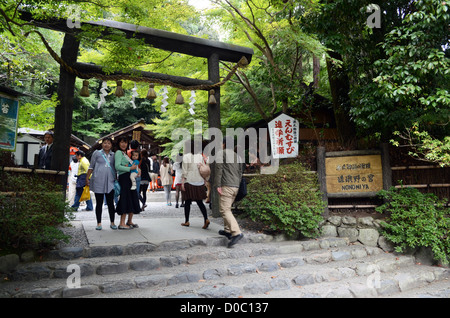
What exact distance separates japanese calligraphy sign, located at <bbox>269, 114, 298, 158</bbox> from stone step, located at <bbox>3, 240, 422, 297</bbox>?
165 inches

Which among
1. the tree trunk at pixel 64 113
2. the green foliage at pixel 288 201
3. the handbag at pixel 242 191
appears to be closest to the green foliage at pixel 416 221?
the green foliage at pixel 288 201

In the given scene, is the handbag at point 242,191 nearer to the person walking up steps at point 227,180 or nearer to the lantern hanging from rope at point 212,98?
the person walking up steps at point 227,180

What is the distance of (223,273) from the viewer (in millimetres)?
5270

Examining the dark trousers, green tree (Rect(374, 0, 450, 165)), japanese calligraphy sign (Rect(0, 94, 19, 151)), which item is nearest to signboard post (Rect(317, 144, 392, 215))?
green tree (Rect(374, 0, 450, 165))

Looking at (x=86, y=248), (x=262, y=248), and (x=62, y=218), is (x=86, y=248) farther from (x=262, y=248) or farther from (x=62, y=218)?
(x=262, y=248)

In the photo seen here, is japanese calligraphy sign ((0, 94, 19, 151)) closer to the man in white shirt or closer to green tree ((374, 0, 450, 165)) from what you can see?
the man in white shirt

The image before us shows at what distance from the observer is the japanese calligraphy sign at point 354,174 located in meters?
7.90

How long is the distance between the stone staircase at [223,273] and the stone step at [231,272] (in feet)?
0.04
